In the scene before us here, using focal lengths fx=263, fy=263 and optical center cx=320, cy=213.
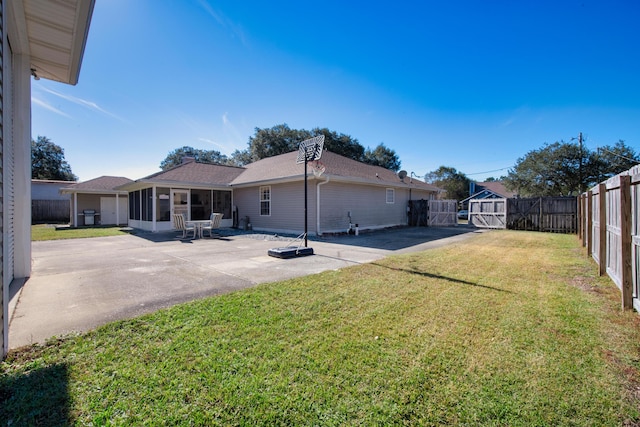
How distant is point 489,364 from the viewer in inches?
90.4

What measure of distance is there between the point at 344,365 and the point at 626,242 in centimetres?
424

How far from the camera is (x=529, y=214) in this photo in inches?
600

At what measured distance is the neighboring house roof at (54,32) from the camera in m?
3.73

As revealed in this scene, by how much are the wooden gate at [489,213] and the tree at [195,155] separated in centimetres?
4477

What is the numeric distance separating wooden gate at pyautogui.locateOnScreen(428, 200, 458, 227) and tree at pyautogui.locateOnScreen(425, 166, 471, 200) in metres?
20.3

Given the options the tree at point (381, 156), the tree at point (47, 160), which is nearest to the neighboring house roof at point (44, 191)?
the tree at point (47, 160)

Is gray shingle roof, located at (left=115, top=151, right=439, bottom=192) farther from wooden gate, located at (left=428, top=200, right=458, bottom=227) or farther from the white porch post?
the white porch post

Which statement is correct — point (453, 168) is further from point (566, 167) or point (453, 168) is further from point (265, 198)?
point (265, 198)

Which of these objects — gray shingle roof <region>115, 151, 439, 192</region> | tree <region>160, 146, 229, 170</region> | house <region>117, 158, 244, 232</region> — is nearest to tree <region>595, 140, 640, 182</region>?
gray shingle roof <region>115, 151, 439, 192</region>

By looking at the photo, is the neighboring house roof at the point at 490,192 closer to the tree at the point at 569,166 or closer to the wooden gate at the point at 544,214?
the tree at the point at 569,166

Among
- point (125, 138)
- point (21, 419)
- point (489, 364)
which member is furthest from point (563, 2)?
point (125, 138)

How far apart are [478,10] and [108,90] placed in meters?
14.2

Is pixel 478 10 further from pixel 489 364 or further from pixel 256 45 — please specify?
pixel 489 364

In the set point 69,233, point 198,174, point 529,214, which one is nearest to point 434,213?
point 529,214
